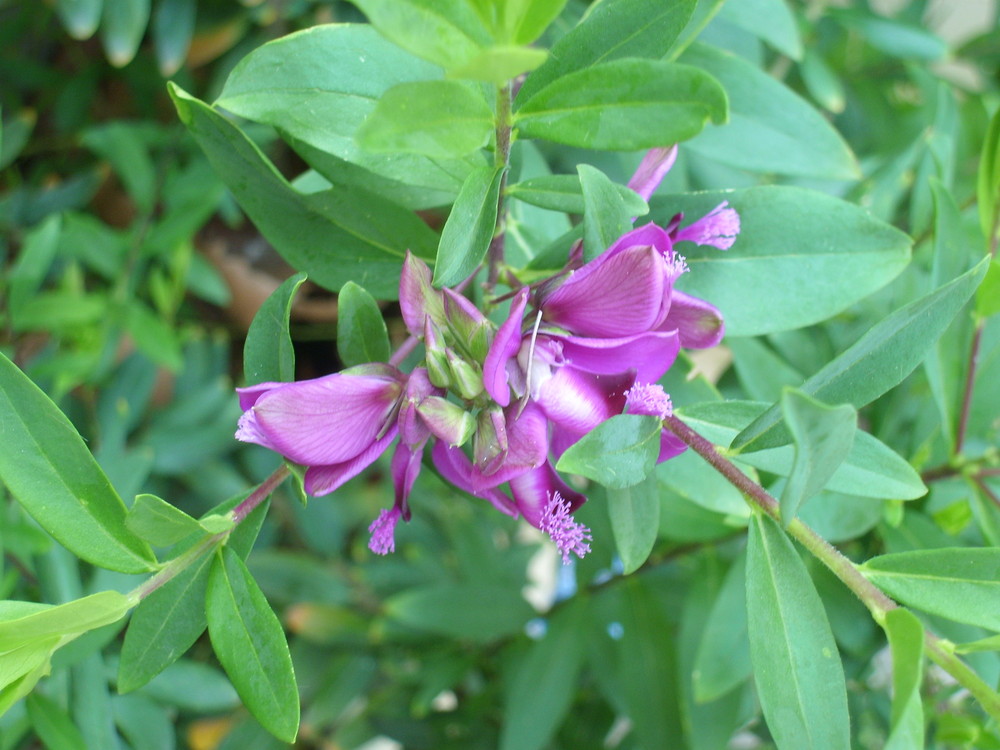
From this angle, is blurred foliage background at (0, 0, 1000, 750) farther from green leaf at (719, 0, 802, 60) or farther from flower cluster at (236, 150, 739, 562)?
flower cluster at (236, 150, 739, 562)

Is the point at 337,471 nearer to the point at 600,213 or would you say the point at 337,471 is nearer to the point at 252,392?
the point at 252,392

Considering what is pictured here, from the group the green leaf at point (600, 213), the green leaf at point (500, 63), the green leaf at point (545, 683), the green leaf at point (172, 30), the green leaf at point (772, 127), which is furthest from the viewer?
the green leaf at point (172, 30)

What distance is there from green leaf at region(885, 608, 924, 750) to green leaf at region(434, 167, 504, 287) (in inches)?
10.0

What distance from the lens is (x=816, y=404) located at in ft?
1.03

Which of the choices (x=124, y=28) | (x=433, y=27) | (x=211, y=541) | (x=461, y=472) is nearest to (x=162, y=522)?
(x=211, y=541)

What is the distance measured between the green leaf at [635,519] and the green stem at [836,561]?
0.14ft

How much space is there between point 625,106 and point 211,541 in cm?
30

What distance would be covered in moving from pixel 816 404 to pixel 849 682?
0.56 m

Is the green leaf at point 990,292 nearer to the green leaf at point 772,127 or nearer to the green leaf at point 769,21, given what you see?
the green leaf at point 772,127

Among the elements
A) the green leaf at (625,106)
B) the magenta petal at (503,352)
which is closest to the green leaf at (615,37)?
the green leaf at (625,106)

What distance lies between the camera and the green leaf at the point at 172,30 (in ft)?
3.10

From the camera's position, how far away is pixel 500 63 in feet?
1.00

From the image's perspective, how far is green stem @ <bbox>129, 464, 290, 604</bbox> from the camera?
421 millimetres

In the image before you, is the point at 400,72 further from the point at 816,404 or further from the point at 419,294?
the point at 816,404
